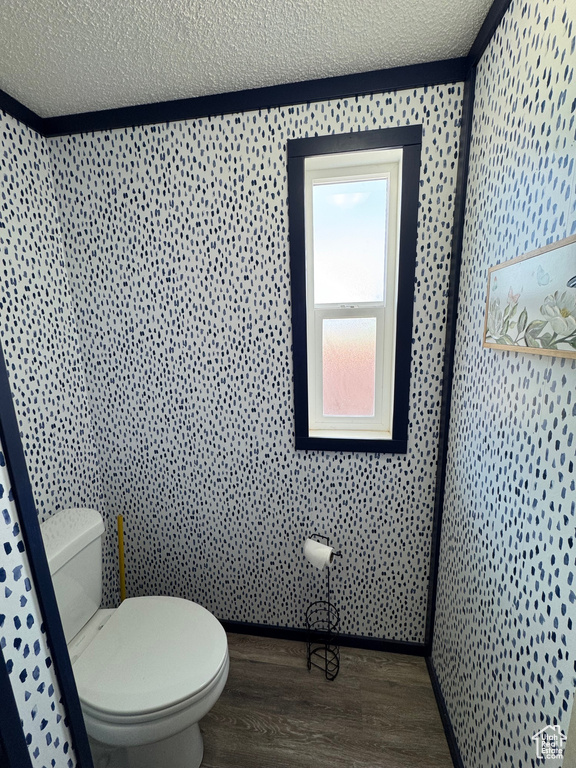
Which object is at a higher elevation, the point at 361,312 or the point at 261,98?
the point at 261,98

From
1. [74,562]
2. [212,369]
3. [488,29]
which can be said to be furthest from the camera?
[212,369]

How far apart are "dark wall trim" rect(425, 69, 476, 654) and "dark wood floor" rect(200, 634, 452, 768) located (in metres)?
0.27

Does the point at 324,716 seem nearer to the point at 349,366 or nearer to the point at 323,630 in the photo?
the point at 323,630

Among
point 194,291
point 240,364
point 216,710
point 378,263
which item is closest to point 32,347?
point 194,291

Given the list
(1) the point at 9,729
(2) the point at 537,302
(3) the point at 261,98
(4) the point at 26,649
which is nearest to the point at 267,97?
(3) the point at 261,98

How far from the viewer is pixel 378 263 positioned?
1539mm

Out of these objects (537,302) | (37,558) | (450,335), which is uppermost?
(537,302)

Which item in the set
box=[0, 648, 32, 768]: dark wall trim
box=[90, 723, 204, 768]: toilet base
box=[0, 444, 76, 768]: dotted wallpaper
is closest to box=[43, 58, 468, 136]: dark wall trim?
box=[0, 444, 76, 768]: dotted wallpaper

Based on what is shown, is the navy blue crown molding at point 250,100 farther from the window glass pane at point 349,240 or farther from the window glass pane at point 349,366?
the window glass pane at point 349,366

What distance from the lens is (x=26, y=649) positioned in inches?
26.4

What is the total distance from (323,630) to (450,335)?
59.8 inches

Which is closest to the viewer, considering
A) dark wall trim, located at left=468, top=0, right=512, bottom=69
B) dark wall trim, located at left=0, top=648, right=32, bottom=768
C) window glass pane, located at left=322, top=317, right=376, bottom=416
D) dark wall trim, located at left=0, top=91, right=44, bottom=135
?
dark wall trim, located at left=0, top=648, right=32, bottom=768

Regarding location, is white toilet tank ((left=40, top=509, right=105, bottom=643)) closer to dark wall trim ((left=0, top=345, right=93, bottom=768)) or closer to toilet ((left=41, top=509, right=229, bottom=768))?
toilet ((left=41, top=509, right=229, bottom=768))

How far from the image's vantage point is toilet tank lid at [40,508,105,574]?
1281 mm
